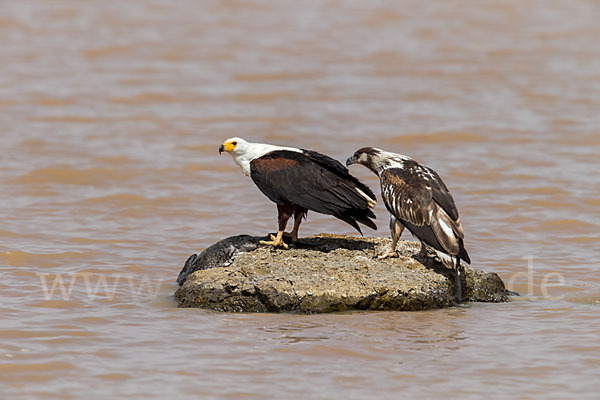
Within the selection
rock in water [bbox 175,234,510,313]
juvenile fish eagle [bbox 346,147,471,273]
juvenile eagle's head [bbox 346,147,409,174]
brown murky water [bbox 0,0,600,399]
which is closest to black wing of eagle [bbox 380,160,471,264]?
juvenile fish eagle [bbox 346,147,471,273]

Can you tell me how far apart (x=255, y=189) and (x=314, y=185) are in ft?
15.8

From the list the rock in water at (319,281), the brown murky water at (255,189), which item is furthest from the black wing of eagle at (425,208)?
the brown murky water at (255,189)

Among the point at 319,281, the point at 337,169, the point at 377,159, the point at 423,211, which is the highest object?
the point at 377,159

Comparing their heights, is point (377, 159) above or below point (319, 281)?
above

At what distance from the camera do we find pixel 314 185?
7996mm

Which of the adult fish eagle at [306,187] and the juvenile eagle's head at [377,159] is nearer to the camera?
the adult fish eagle at [306,187]

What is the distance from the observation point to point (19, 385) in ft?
20.3

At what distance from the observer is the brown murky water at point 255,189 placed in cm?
651

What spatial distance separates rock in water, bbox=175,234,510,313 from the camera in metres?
7.48

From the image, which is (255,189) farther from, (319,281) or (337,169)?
(319,281)

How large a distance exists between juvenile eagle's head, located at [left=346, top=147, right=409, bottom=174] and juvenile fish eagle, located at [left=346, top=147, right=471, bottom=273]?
0.22 feet

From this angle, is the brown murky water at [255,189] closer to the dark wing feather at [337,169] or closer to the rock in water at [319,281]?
the rock in water at [319,281]

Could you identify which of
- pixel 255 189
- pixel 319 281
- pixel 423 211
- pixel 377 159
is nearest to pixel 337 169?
→ pixel 377 159

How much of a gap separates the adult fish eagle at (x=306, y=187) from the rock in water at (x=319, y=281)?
25 cm
